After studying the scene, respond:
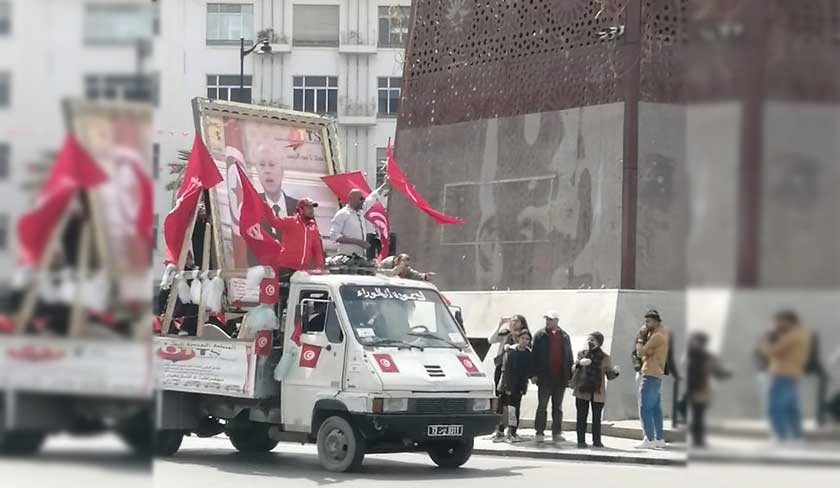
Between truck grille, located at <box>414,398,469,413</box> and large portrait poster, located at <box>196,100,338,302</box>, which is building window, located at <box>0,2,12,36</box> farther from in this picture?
large portrait poster, located at <box>196,100,338,302</box>

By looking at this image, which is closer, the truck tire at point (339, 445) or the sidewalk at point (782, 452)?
the sidewalk at point (782, 452)

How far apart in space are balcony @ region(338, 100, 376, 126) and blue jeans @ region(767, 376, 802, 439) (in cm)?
4561

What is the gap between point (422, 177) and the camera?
18.2 metres

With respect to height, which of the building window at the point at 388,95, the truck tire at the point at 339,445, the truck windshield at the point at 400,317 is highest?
the building window at the point at 388,95

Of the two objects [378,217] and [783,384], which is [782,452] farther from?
[378,217]

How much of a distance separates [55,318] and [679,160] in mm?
881

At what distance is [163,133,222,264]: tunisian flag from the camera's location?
465 inches

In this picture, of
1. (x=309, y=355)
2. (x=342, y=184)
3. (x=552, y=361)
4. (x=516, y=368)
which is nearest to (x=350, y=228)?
(x=342, y=184)

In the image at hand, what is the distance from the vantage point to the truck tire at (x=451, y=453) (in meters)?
11.5

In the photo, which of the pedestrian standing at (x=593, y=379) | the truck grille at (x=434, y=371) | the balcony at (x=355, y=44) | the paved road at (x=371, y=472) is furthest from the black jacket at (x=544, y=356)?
the balcony at (x=355, y=44)

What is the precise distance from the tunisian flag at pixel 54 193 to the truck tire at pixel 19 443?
238 mm

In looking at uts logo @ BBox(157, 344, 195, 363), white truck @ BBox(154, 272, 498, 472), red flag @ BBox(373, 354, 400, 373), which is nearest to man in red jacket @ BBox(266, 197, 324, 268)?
white truck @ BBox(154, 272, 498, 472)

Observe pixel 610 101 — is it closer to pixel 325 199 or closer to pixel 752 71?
pixel 325 199

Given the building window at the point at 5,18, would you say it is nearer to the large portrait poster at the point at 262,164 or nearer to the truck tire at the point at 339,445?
the truck tire at the point at 339,445
